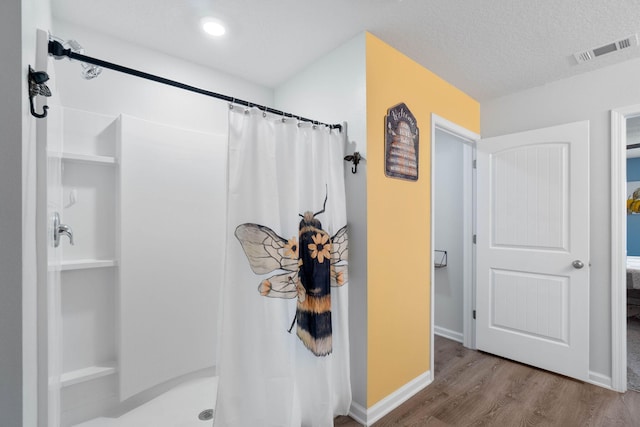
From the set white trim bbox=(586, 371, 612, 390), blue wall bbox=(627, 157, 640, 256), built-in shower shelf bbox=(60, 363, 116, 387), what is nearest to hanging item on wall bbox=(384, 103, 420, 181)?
white trim bbox=(586, 371, 612, 390)

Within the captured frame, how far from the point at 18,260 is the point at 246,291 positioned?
0.91 meters

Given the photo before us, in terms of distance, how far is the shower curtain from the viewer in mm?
1456

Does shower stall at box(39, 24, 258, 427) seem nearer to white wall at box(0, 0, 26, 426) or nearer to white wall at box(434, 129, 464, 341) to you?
white wall at box(0, 0, 26, 426)

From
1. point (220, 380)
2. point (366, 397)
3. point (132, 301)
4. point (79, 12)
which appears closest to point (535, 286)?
point (366, 397)

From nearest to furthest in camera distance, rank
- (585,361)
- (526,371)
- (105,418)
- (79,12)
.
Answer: (79,12) < (105,418) < (585,361) < (526,371)

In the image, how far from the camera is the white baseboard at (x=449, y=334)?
3.11m

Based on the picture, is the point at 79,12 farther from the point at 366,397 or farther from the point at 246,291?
the point at 366,397

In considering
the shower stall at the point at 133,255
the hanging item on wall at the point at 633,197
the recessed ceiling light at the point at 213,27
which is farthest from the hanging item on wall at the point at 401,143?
the hanging item on wall at the point at 633,197

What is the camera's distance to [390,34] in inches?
74.6

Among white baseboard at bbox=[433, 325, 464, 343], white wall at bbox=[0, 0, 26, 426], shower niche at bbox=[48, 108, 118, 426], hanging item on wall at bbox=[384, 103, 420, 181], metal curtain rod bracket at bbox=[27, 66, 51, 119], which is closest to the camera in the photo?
white wall at bbox=[0, 0, 26, 426]

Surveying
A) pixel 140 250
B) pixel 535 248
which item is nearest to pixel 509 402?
pixel 535 248

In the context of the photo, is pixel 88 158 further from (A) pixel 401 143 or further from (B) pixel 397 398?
(B) pixel 397 398

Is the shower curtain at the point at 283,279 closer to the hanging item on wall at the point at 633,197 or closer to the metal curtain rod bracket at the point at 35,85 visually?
the metal curtain rod bracket at the point at 35,85

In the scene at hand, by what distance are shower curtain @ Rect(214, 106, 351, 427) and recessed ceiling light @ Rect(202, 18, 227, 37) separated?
28.2 inches
